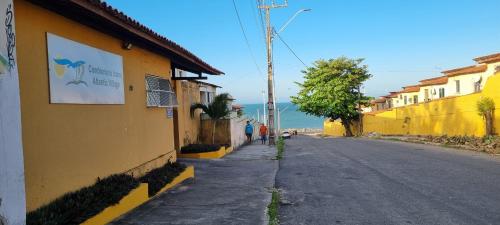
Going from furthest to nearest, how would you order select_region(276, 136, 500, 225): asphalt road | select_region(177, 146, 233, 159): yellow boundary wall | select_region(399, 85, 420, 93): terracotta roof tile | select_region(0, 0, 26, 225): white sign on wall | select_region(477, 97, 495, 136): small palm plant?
select_region(399, 85, 420, 93): terracotta roof tile → select_region(477, 97, 495, 136): small palm plant → select_region(177, 146, 233, 159): yellow boundary wall → select_region(276, 136, 500, 225): asphalt road → select_region(0, 0, 26, 225): white sign on wall

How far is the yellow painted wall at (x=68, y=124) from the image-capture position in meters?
5.91

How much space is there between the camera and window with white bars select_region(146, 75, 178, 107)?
10852mm

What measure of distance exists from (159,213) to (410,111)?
30.9 m

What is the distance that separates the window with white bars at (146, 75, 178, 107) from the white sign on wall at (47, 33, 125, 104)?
1794 mm

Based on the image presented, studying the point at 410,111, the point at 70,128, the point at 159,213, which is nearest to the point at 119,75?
the point at 70,128

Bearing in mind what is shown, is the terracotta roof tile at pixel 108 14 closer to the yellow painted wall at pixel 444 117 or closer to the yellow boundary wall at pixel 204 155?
the yellow boundary wall at pixel 204 155

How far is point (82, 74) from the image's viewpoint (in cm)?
741

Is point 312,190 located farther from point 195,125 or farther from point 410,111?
point 410,111

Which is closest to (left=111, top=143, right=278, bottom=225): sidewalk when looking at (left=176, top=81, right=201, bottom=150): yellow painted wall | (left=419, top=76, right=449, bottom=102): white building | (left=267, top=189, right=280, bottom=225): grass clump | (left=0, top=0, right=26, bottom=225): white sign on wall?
(left=267, top=189, right=280, bottom=225): grass clump

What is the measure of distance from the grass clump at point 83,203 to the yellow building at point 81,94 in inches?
6.3

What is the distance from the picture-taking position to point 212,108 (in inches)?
819

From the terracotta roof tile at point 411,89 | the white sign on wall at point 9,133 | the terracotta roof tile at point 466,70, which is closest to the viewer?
the white sign on wall at point 9,133

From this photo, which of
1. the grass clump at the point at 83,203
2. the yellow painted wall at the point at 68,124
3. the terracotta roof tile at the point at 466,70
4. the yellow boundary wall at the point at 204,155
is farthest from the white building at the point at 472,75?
the grass clump at the point at 83,203

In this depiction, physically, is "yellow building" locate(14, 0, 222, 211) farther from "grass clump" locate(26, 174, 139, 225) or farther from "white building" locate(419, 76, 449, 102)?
"white building" locate(419, 76, 449, 102)
